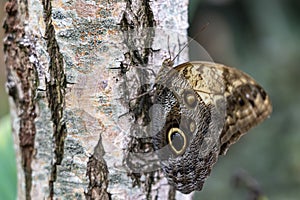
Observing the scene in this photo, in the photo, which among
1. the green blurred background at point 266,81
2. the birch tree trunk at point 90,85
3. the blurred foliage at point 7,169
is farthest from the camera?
the green blurred background at point 266,81

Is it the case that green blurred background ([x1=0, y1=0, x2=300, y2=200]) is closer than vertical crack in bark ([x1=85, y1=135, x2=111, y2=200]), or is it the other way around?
vertical crack in bark ([x1=85, y1=135, x2=111, y2=200])

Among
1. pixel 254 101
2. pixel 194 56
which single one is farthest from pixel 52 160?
pixel 194 56

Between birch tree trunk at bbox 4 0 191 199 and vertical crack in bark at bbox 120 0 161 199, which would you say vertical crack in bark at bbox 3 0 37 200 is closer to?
birch tree trunk at bbox 4 0 191 199

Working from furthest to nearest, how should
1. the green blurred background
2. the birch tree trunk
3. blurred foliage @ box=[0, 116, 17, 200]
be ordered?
the green blurred background < blurred foliage @ box=[0, 116, 17, 200] < the birch tree trunk

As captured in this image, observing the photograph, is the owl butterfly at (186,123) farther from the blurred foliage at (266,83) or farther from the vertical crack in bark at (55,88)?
the blurred foliage at (266,83)

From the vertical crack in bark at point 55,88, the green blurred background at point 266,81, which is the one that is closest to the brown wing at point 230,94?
the vertical crack in bark at point 55,88

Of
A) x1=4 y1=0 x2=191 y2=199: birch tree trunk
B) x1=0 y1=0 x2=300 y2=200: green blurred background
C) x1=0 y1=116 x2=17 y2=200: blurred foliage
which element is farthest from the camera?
x1=0 y1=0 x2=300 y2=200: green blurred background

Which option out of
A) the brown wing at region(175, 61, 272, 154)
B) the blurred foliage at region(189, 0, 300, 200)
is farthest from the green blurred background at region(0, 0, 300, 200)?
the brown wing at region(175, 61, 272, 154)

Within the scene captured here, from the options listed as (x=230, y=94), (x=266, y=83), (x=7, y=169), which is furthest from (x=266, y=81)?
(x=230, y=94)
